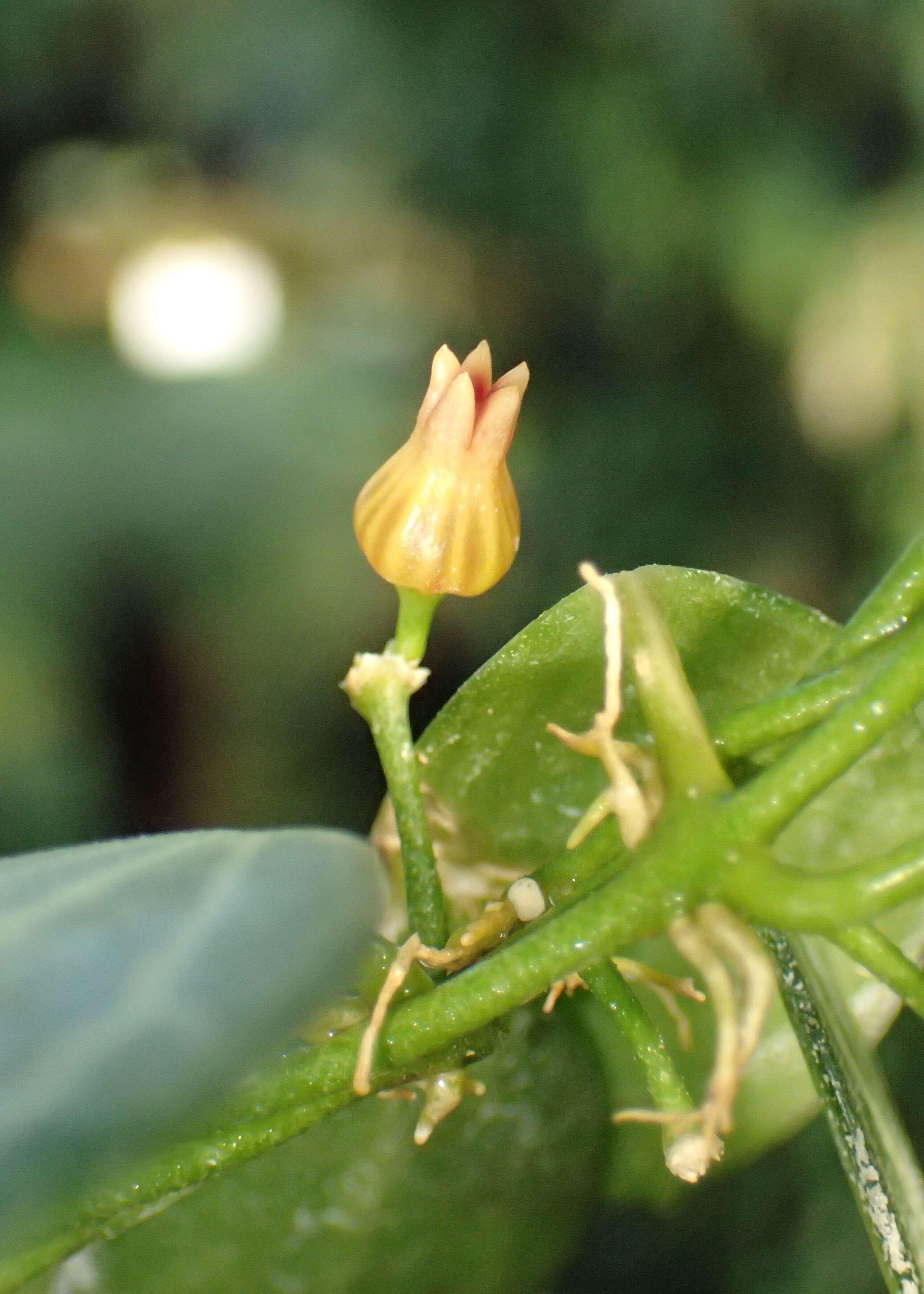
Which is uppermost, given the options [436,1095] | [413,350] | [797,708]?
[797,708]

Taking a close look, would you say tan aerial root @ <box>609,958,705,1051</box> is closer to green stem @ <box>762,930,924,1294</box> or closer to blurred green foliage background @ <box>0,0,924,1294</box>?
green stem @ <box>762,930,924,1294</box>

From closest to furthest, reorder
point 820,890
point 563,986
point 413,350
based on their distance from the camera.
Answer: point 820,890 → point 563,986 → point 413,350

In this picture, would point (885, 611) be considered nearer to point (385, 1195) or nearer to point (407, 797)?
point (407, 797)

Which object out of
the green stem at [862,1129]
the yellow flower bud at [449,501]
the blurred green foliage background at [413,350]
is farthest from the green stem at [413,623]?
the blurred green foliage background at [413,350]

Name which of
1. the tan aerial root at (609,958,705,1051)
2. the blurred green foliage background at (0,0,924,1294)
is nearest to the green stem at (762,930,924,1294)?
the tan aerial root at (609,958,705,1051)

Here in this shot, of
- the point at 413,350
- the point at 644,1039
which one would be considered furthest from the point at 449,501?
the point at 413,350

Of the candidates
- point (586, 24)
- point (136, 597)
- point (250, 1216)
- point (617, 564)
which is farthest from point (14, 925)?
point (586, 24)

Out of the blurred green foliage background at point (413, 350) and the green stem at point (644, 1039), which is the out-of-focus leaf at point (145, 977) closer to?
the green stem at point (644, 1039)
